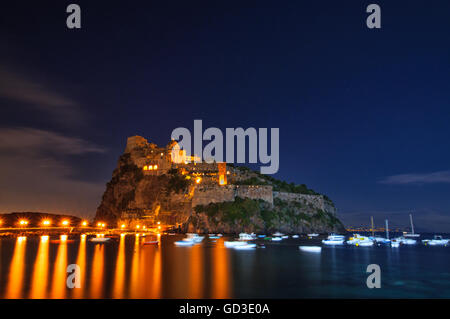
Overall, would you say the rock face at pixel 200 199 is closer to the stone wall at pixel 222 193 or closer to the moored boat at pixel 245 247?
the stone wall at pixel 222 193

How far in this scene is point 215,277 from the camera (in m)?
19.2

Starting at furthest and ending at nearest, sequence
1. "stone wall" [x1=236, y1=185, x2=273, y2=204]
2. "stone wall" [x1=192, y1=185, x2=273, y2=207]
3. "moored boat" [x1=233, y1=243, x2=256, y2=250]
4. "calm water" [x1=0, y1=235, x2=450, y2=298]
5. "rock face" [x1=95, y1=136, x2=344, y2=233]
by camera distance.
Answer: "stone wall" [x1=236, y1=185, x2=273, y2=204], "stone wall" [x1=192, y1=185, x2=273, y2=207], "rock face" [x1=95, y1=136, x2=344, y2=233], "moored boat" [x1=233, y1=243, x2=256, y2=250], "calm water" [x1=0, y1=235, x2=450, y2=298]

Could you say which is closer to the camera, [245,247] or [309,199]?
[245,247]

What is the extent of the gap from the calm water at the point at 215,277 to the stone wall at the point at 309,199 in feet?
133

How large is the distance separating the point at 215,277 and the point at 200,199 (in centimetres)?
4240

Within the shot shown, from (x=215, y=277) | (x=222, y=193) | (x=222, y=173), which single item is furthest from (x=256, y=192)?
(x=215, y=277)

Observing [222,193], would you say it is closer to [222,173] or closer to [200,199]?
[200,199]

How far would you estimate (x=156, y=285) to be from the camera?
16766 millimetres

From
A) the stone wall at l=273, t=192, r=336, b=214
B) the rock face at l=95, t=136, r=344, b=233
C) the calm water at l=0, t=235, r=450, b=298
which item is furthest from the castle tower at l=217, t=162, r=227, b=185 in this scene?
the calm water at l=0, t=235, r=450, b=298

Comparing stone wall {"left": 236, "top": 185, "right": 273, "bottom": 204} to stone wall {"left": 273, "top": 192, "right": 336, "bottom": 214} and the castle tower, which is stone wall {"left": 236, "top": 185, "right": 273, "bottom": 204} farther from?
the castle tower

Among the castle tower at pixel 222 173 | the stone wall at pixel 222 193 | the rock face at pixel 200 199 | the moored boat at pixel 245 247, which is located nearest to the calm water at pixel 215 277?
the moored boat at pixel 245 247

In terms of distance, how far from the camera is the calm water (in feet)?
50.1

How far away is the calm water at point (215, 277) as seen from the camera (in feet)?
50.1
